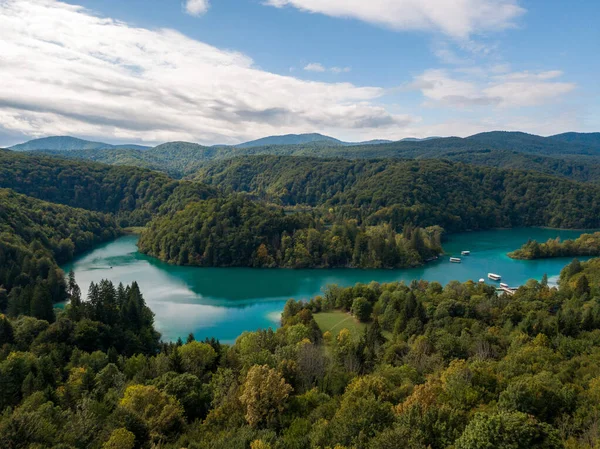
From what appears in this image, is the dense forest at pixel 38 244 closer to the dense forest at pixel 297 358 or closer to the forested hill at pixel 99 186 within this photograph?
the dense forest at pixel 297 358

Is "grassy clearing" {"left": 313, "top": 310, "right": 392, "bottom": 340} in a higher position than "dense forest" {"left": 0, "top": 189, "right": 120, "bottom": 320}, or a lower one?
lower

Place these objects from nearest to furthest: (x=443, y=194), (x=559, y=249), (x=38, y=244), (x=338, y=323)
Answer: (x=338, y=323)
(x=38, y=244)
(x=559, y=249)
(x=443, y=194)

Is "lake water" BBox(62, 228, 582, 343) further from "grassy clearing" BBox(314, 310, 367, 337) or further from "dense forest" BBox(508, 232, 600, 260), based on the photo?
"grassy clearing" BBox(314, 310, 367, 337)

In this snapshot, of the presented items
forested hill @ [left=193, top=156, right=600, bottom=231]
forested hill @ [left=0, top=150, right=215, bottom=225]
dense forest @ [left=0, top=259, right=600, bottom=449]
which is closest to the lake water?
dense forest @ [left=0, top=259, right=600, bottom=449]

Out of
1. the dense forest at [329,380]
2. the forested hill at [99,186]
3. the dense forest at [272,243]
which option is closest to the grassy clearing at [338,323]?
the dense forest at [329,380]

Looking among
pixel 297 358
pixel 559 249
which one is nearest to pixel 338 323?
pixel 297 358

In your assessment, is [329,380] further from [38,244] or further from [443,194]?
[443,194]

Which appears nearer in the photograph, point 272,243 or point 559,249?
point 272,243
